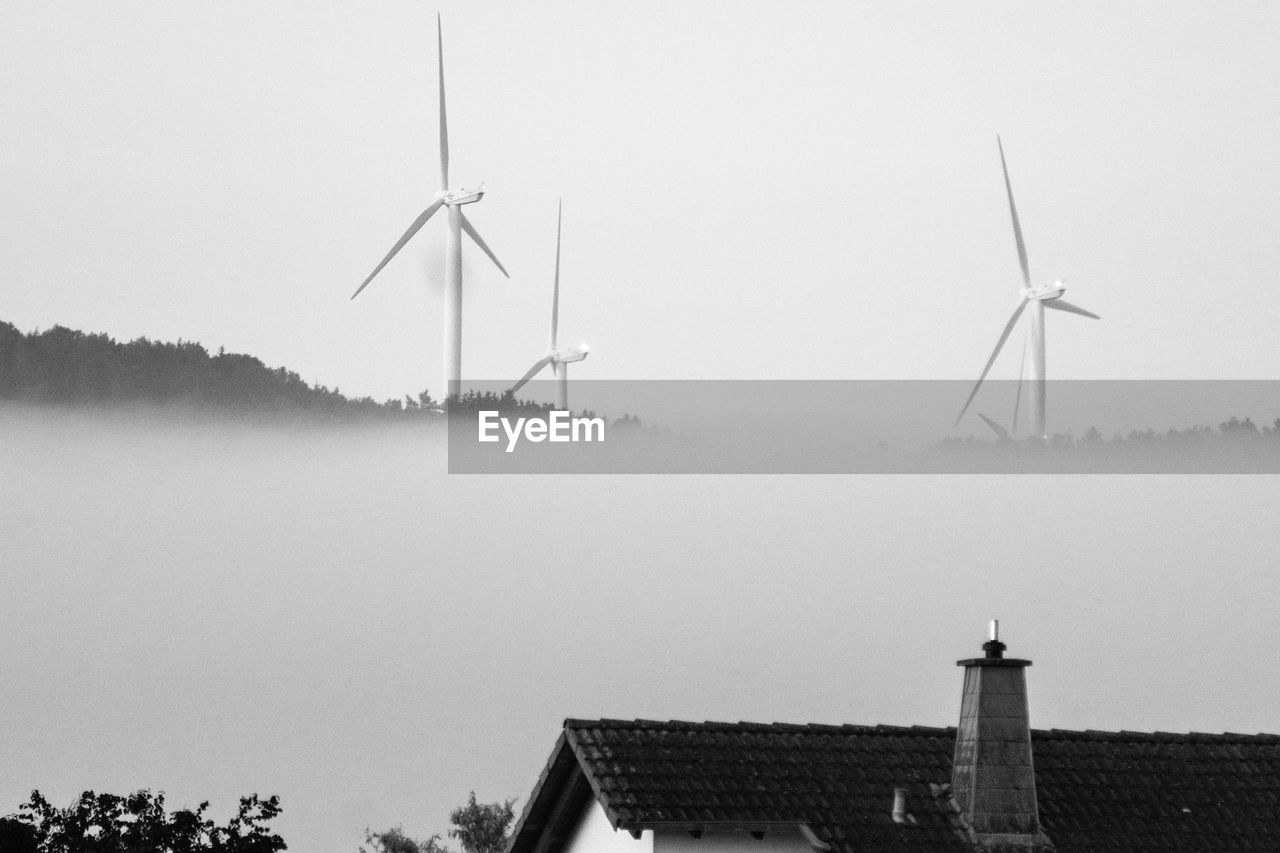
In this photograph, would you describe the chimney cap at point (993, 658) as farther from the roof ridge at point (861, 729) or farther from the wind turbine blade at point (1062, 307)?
the wind turbine blade at point (1062, 307)

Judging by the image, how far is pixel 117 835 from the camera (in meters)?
48.8

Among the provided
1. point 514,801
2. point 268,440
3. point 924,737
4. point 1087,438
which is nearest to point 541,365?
point 514,801

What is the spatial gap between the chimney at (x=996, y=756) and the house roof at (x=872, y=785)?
0.33m

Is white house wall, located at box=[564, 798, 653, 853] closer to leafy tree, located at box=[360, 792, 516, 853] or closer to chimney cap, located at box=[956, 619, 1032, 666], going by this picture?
chimney cap, located at box=[956, 619, 1032, 666]

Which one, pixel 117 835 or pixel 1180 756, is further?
pixel 117 835

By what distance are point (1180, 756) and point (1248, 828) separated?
2.05 meters

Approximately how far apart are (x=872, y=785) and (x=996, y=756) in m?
1.79

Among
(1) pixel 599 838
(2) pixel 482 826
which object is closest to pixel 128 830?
(1) pixel 599 838

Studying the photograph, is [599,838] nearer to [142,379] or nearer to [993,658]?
[993,658]

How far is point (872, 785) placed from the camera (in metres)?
33.4

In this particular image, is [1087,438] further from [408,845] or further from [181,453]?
[181,453]

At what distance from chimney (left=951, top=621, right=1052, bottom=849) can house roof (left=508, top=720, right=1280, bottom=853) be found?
33cm

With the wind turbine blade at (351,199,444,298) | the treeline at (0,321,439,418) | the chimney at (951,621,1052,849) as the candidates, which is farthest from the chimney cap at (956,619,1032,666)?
the treeline at (0,321,439,418)

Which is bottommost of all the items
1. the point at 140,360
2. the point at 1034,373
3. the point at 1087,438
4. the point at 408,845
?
the point at 408,845
